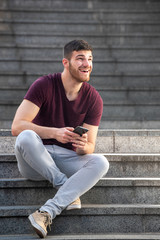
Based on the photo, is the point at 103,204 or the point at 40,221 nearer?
the point at 40,221

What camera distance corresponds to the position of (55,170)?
343 cm

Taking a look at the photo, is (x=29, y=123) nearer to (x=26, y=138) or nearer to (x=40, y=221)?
(x=26, y=138)

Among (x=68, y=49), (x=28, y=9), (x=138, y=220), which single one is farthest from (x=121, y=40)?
(x=138, y=220)

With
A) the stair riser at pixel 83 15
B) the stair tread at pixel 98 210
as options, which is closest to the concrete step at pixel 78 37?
the stair riser at pixel 83 15

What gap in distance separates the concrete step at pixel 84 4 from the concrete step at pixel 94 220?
5.75m

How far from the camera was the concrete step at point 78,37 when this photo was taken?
7.39m

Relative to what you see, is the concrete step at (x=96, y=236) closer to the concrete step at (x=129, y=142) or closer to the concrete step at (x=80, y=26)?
the concrete step at (x=129, y=142)

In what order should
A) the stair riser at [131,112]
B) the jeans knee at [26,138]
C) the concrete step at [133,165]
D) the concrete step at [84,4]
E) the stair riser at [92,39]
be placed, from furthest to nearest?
the concrete step at [84,4] → the stair riser at [92,39] → the stair riser at [131,112] → the concrete step at [133,165] → the jeans knee at [26,138]

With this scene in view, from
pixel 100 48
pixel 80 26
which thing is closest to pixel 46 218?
pixel 100 48

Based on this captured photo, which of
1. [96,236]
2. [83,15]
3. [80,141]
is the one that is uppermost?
[83,15]

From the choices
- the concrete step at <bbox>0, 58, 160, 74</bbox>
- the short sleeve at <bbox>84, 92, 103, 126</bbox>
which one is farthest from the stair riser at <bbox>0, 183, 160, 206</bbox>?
the concrete step at <bbox>0, 58, 160, 74</bbox>

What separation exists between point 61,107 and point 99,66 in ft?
10.6

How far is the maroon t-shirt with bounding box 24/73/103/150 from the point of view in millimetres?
3682

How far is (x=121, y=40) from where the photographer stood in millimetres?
7570
